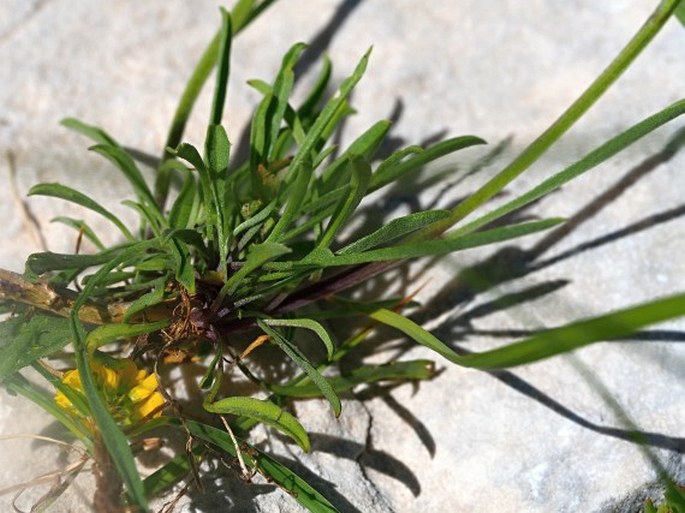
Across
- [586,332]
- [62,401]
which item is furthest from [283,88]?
[586,332]

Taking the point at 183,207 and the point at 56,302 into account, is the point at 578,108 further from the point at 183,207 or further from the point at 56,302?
the point at 56,302

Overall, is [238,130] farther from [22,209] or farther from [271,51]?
[22,209]

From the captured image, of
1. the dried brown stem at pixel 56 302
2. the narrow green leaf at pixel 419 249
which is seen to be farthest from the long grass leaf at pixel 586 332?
the dried brown stem at pixel 56 302

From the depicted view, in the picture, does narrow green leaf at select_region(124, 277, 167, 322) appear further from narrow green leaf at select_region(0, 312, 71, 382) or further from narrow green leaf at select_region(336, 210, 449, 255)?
narrow green leaf at select_region(336, 210, 449, 255)

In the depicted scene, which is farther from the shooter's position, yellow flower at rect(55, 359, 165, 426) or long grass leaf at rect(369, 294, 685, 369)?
yellow flower at rect(55, 359, 165, 426)

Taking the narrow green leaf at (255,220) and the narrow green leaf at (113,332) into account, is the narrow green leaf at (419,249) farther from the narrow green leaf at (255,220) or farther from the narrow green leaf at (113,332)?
the narrow green leaf at (113,332)

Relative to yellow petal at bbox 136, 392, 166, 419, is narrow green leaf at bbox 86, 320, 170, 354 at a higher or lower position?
higher

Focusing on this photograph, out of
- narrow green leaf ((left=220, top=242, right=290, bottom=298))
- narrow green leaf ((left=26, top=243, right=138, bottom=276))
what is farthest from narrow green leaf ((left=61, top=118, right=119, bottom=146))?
narrow green leaf ((left=220, top=242, right=290, bottom=298))
